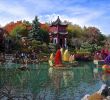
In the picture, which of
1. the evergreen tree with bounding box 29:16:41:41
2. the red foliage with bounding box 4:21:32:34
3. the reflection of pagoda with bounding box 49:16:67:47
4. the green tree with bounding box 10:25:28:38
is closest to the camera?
the evergreen tree with bounding box 29:16:41:41

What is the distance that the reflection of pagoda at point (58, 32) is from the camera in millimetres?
69562

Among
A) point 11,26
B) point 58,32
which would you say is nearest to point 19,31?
point 11,26

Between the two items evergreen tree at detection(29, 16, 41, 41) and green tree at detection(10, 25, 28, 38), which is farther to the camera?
green tree at detection(10, 25, 28, 38)

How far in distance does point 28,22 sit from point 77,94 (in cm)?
5203

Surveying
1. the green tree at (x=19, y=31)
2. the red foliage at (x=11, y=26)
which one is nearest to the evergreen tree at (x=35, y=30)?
the green tree at (x=19, y=31)

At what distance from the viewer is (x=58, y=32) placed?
6988cm

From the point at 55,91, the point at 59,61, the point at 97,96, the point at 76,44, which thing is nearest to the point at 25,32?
the point at 76,44

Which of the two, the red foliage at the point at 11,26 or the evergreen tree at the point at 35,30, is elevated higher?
the red foliage at the point at 11,26

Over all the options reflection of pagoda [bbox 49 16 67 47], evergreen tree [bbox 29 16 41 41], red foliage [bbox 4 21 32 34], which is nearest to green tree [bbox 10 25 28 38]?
red foliage [bbox 4 21 32 34]

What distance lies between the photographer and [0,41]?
52969mm

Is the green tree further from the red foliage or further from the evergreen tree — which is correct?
the evergreen tree

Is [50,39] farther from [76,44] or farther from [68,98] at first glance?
[68,98]

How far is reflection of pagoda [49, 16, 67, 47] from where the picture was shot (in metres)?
69.6

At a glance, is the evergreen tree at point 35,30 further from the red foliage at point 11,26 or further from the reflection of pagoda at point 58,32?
the reflection of pagoda at point 58,32
